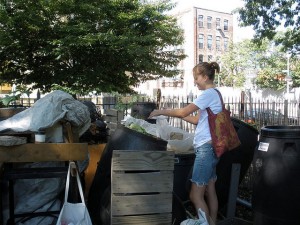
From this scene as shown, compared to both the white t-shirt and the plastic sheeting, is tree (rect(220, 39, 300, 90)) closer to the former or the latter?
the white t-shirt

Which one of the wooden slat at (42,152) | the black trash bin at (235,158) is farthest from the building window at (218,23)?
the wooden slat at (42,152)

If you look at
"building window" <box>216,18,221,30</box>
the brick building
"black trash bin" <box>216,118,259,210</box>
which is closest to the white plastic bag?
"black trash bin" <box>216,118,259,210</box>

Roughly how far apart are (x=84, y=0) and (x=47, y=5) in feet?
5.10

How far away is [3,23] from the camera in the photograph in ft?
42.7

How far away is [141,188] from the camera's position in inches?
112

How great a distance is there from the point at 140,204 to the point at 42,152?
881 millimetres

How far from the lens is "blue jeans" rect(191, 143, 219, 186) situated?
10.0 ft

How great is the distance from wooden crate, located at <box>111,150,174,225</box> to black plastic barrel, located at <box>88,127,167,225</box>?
30 cm

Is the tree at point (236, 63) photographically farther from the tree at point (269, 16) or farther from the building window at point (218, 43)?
the tree at point (269, 16)

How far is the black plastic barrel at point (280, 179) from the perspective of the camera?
3033mm

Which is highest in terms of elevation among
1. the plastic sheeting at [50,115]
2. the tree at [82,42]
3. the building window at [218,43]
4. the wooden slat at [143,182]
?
the building window at [218,43]

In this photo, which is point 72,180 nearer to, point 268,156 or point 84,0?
point 268,156

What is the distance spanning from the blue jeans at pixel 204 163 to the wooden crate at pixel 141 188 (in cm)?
29

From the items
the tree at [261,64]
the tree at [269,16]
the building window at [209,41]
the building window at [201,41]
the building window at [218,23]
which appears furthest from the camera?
the building window at [218,23]
